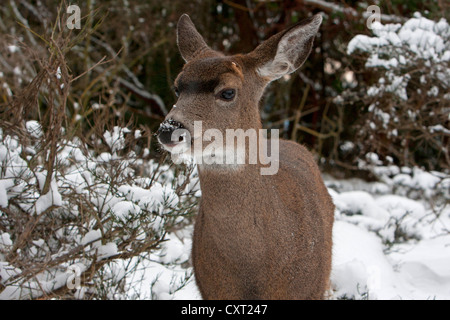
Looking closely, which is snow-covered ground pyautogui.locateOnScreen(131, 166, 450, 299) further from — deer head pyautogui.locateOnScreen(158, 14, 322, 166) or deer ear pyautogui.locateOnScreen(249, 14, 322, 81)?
deer ear pyautogui.locateOnScreen(249, 14, 322, 81)

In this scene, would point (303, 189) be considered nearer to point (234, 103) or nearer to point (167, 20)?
point (234, 103)

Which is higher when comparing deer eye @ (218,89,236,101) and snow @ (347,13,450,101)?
snow @ (347,13,450,101)

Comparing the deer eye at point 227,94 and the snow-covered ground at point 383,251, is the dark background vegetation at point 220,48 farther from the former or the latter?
the deer eye at point 227,94

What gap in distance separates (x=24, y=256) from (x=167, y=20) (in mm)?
7588

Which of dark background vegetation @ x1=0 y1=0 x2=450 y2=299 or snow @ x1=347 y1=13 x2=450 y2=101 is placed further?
snow @ x1=347 y1=13 x2=450 y2=101

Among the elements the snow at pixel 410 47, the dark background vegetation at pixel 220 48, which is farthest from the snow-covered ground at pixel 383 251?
the dark background vegetation at pixel 220 48

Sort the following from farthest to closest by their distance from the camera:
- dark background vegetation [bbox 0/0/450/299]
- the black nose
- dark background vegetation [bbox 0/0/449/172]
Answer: dark background vegetation [bbox 0/0/449/172]
dark background vegetation [bbox 0/0/450/299]
the black nose

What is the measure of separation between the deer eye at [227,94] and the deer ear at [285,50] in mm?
354

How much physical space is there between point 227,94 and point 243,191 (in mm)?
540

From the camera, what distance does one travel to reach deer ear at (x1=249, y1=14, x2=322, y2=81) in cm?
301

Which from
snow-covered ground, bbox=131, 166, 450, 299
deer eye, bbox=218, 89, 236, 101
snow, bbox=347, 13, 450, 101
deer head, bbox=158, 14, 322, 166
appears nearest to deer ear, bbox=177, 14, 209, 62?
deer head, bbox=158, 14, 322, 166

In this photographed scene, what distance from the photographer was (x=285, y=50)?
3.12 meters

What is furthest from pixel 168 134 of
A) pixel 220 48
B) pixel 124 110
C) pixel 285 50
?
pixel 220 48

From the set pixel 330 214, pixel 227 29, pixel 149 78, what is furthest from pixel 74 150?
pixel 227 29
